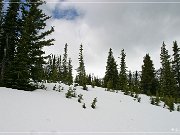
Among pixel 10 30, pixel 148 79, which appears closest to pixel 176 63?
pixel 148 79

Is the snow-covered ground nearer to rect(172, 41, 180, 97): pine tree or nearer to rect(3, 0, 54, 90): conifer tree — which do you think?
rect(3, 0, 54, 90): conifer tree

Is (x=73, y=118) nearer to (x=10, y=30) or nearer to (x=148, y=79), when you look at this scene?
(x=10, y=30)

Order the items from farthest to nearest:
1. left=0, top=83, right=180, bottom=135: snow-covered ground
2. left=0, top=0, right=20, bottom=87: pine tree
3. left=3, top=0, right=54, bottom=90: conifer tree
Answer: left=0, top=0, right=20, bottom=87: pine tree
left=3, top=0, right=54, bottom=90: conifer tree
left=0, top=83, right=180, bottom=135: snow-covered ground

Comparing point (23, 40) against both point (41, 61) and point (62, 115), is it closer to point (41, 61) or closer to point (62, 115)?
point (41, 61)

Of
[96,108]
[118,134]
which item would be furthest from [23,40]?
[118,134]

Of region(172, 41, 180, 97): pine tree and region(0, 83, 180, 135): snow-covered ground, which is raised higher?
region(172, 41, 180, 97): pine tree

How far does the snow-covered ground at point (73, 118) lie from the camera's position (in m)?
8.59

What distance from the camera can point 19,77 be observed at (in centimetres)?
1516

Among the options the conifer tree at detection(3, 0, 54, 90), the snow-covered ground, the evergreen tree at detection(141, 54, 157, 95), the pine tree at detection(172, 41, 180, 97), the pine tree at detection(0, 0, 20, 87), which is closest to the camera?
the snow-covered ground

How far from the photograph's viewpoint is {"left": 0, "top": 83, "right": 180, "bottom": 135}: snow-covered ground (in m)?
8.59

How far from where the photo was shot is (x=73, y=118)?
1035 cm

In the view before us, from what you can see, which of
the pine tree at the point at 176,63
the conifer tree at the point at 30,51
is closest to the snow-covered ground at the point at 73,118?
the conifer tree at the point at 30,51

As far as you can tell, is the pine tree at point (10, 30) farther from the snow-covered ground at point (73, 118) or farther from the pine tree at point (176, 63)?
the pine tree at point (176, 63)

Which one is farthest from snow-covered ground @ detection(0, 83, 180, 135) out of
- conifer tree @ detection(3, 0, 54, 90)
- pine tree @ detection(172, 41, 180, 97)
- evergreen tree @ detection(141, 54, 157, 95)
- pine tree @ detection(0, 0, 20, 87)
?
pine tree @ detection(172, 41, 180, 97)
